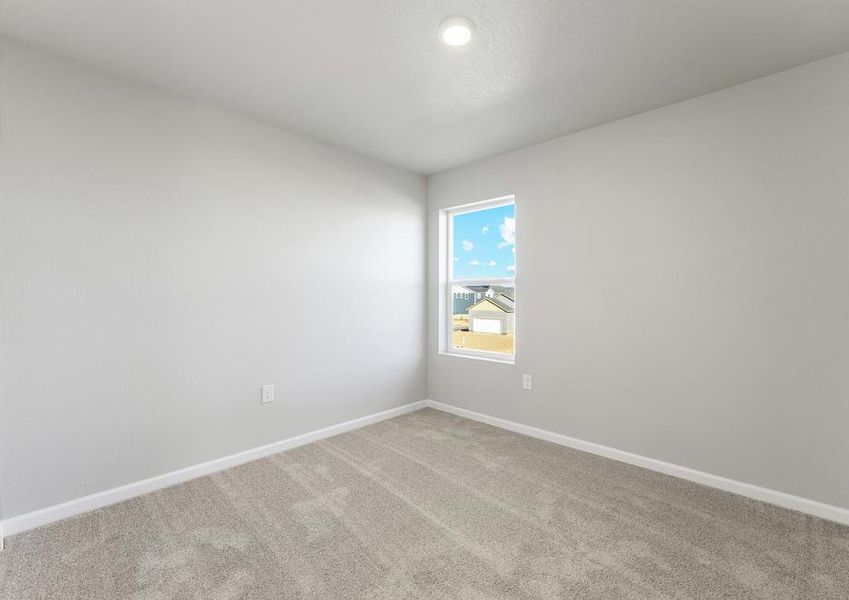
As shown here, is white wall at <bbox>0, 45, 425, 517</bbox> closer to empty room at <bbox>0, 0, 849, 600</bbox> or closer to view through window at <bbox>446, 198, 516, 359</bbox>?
empty room at <bbox>0, 0, 849, 600</bbox>

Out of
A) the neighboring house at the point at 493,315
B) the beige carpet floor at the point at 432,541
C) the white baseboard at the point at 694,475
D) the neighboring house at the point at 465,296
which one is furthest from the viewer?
the neighboring house at the point at 465,296

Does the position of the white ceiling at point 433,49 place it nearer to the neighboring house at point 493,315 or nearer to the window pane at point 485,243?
the window pane at point 485,243

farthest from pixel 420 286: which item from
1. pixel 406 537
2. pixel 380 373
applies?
pixel 406 537

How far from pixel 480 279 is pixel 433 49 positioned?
2093 mm

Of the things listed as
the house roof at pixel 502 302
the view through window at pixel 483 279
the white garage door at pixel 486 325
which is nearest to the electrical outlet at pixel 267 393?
the view through window at pixel 483 279

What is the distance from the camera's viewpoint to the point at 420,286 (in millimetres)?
3973

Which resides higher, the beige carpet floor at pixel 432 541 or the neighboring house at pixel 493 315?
the neighboring house at pixel 493 315

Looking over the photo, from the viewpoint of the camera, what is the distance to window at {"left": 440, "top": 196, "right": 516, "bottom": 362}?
3.51m

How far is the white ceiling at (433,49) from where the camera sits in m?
1.70

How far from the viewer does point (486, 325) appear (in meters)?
3.70

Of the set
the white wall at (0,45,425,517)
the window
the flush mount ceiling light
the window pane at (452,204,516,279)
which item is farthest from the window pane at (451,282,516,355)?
the flush mount ceiling light

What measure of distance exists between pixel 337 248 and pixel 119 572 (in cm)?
230

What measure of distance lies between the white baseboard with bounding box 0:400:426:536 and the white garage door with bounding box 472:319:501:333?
139 centimetres

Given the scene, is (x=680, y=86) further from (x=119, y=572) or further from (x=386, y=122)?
(x=119, y=572)
